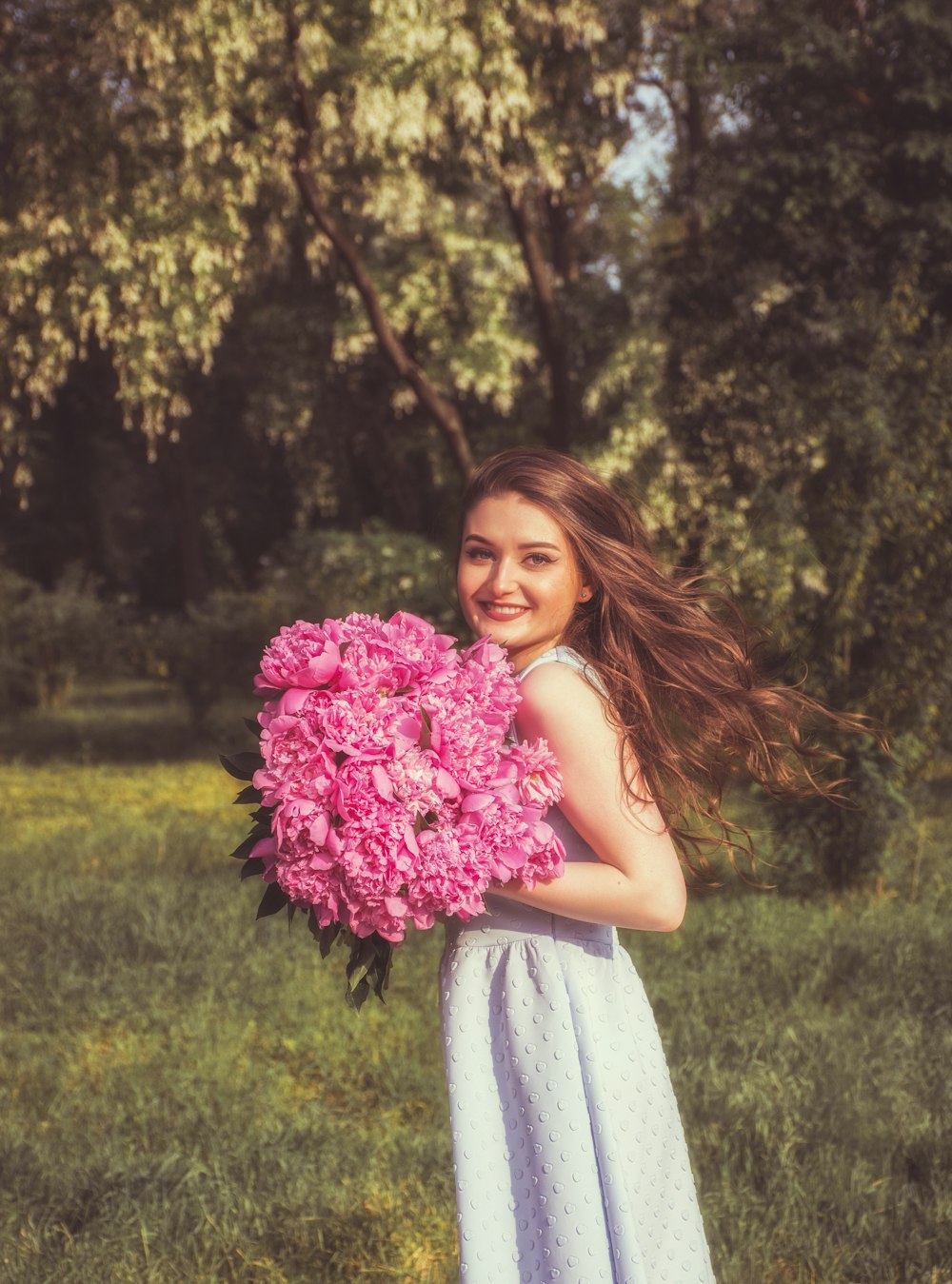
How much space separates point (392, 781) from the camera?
73.0 inches

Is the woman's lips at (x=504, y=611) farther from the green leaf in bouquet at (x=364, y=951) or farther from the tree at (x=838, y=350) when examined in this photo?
the tree at (x=838, y=350)

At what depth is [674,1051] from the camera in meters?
4.62

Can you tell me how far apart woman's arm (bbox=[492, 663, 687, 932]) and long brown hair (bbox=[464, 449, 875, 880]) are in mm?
136

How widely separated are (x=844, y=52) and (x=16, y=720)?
38.4 ft

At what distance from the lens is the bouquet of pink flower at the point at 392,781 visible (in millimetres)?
1838

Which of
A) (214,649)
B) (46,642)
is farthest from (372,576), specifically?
(46,642)

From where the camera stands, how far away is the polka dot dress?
2.04m

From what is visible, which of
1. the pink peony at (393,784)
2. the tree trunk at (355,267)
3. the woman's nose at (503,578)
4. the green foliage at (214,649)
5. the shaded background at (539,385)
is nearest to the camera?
the pink peony at (393,784)

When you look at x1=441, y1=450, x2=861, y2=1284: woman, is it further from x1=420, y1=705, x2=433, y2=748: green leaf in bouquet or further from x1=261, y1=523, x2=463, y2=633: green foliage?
x1=261, y1=523, x2=463, y2=633: green foliage

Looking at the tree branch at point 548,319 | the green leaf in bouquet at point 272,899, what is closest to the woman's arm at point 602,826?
the green leaf in bouquet at point 272,899

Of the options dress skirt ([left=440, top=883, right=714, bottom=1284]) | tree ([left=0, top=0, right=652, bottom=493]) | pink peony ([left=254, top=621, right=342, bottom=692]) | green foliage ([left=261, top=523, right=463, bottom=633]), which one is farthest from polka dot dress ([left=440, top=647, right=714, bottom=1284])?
green foliage ([left=261, top=523, right=463, bottom=633])

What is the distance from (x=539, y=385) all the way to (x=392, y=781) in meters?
15.5

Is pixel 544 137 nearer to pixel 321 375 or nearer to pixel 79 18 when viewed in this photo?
pixel 79 18

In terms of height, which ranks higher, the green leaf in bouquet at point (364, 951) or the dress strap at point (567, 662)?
the dress strap at point (567, 662)
